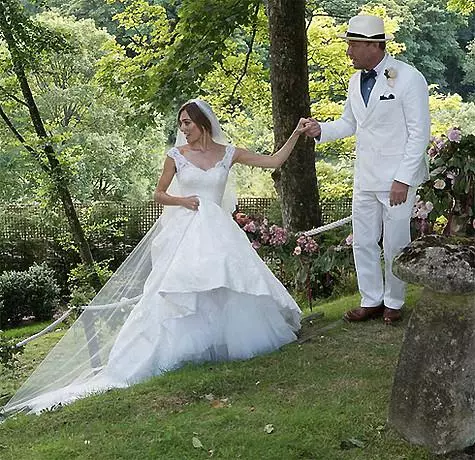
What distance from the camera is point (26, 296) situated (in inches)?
615

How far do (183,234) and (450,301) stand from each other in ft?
8.35

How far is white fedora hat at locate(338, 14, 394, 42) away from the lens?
4684 mm

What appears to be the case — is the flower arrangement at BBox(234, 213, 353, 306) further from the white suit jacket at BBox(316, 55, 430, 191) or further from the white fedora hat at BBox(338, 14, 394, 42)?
the white fedora hat at BBox(338, 14, 394, 42)

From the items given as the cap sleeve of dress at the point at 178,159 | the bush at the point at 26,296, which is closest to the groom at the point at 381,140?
the cap sleeve of dress at the point at 178,159

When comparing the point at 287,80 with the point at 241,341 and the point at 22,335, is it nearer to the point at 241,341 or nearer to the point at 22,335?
the point at 241,341

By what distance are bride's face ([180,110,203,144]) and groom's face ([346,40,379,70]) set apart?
1.26m

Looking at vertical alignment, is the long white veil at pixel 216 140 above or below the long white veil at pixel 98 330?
above

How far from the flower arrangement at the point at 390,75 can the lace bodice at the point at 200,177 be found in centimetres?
136

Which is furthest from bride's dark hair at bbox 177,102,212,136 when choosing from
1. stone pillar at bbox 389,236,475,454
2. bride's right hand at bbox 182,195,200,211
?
stone pillar at bbox 389,236,475,454

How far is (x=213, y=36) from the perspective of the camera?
9844 millimetres

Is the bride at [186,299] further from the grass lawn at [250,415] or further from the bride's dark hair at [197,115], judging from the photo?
the grass lawn at [250,415]

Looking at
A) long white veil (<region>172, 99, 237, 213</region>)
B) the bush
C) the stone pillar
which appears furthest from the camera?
the bush

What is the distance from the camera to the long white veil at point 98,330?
17.9ft

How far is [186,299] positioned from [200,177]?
954 millimetres
